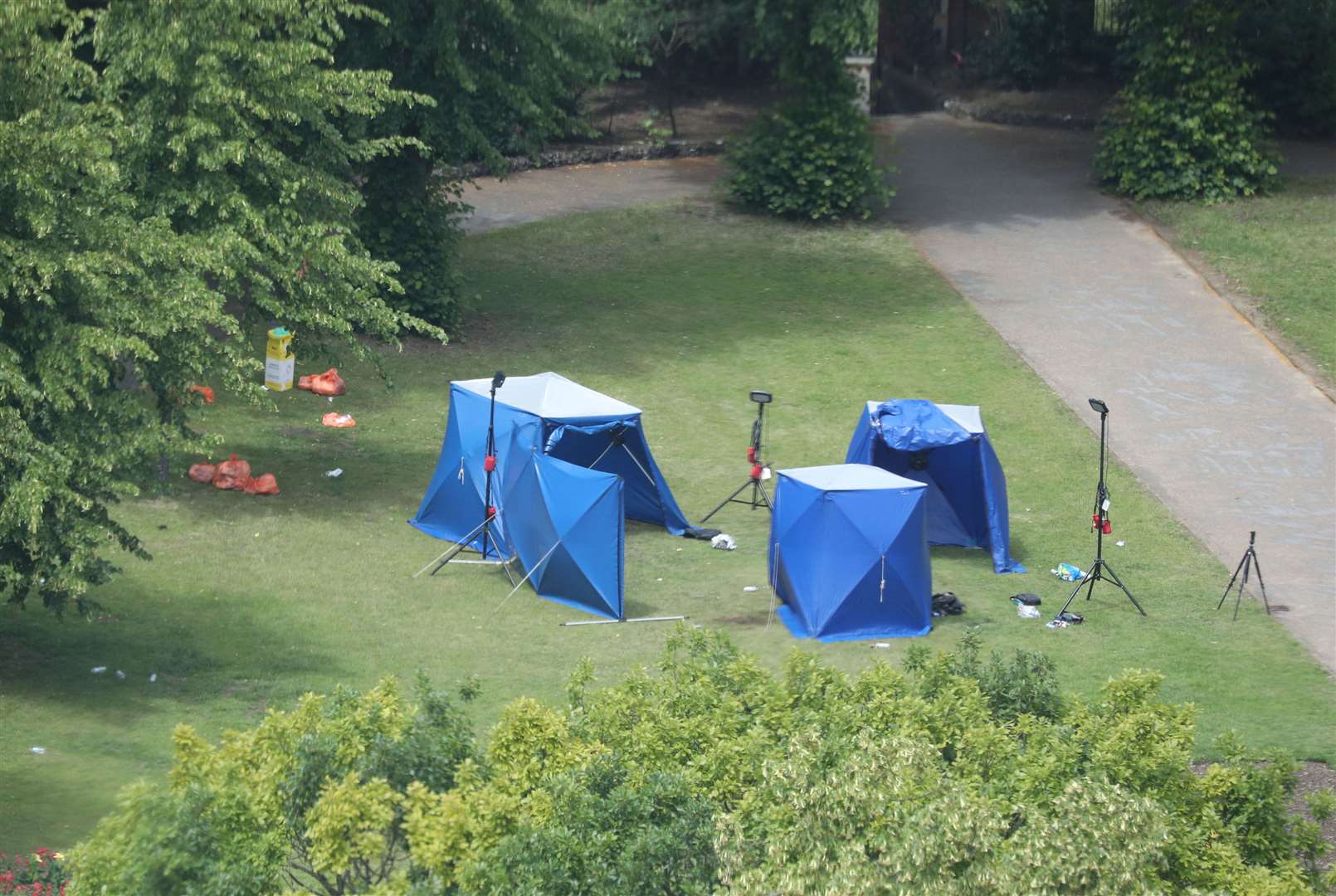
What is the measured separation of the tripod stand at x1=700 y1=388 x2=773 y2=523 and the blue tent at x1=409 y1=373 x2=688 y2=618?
2.24ft

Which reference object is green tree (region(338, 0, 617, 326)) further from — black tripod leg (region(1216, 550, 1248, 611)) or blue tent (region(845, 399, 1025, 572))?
black tripod leg (region(1216, 550, 1248, 611))

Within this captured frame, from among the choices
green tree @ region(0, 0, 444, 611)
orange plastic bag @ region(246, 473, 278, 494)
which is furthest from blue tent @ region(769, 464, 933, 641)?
orange plastic bag @ region(246, 473, 278, 494)

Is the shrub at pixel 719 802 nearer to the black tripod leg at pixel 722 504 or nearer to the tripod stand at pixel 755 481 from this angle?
the tripod stand at pixel 755 481

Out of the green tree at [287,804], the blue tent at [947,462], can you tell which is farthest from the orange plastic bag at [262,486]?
the green tree at [287,804]

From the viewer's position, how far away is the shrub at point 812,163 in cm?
2812

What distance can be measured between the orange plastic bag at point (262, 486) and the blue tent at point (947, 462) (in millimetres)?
6211

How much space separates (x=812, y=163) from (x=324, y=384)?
10.8m

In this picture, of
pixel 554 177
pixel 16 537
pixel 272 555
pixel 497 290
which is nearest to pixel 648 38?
pixel 554 177

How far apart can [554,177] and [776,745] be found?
23959 mm

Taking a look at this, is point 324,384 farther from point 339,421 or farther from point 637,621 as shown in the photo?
point 637,621

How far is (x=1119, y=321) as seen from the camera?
969 inches

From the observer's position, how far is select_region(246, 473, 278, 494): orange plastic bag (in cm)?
1788

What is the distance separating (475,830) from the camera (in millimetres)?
7422

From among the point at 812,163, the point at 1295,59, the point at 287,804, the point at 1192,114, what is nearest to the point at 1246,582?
the point at 287,804
